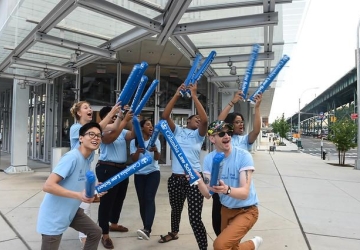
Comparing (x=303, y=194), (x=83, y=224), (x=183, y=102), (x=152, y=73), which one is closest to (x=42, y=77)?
(x=152, y=73)

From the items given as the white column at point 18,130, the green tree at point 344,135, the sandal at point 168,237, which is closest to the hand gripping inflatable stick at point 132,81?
the sandal at point 168,237

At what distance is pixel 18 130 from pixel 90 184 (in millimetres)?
8463

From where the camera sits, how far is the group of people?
7.55 ft

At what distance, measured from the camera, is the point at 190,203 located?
3346 mm

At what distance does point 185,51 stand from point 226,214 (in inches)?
145

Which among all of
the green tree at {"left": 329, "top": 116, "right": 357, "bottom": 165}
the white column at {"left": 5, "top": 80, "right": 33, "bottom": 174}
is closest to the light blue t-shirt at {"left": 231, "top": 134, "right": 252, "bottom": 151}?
the white column at {"left": 5, "top": 80, "right": 33, "bottom": 174}

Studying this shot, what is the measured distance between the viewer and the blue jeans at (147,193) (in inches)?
148

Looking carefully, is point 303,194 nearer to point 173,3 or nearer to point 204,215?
point 204,215

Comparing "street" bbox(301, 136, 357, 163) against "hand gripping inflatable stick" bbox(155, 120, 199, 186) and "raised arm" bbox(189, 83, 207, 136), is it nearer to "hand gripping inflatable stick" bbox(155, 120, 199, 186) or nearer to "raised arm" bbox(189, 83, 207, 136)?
"raised arm" bbox(189, 83, 207, 136)

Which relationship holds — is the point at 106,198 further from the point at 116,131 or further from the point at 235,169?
the point at 235,169

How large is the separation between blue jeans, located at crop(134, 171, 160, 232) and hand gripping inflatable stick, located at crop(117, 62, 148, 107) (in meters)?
1.28

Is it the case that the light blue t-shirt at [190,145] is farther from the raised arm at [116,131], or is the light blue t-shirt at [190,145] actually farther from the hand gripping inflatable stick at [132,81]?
the hand gripping inflatable stick at [132,81]

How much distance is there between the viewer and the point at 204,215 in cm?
516

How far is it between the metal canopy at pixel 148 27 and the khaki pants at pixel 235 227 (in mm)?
2429
